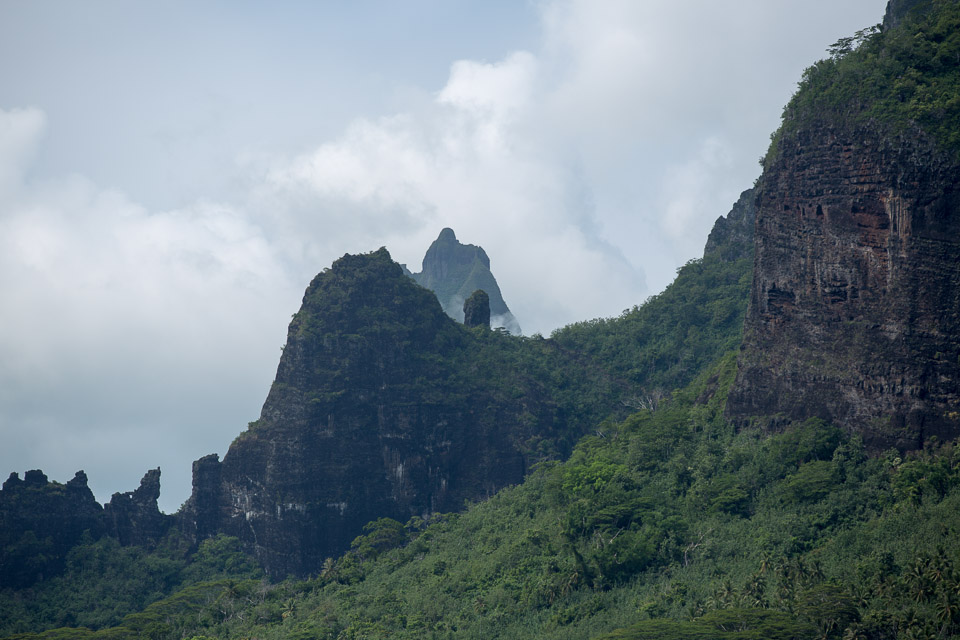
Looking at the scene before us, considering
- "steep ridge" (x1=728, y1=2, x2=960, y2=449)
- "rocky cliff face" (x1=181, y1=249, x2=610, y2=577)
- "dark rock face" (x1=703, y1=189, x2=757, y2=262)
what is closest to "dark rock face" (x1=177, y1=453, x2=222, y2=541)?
"rocky cliff face" (x1=181, y1=249, x2=610, y2=577)

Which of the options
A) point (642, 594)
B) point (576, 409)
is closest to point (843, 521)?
point (642, 594)

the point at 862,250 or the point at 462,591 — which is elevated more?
the point at 862,250

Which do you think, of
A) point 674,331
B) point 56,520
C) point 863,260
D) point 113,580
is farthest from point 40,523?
point 863,260

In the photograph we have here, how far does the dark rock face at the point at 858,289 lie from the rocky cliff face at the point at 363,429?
29.8 metres

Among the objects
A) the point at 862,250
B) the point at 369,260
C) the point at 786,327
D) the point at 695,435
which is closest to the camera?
the point at 862,250

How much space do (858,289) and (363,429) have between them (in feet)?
136

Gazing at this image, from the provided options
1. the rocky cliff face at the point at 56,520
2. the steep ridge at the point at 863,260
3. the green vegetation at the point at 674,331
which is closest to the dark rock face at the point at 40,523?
the rocky cliff face at the point at 56,520

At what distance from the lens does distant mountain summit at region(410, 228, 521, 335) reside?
12900 centimetres

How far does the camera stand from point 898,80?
52.7m

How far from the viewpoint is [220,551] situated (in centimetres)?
7862

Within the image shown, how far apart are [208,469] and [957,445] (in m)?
54.1

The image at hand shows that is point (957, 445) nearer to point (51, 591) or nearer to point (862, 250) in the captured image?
point (862, 250)

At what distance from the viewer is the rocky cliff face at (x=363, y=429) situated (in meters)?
79.0

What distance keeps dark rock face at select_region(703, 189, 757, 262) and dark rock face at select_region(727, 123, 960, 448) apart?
35.5 meters
